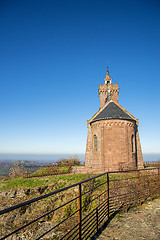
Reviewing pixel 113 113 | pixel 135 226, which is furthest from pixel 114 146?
pixel 135 226

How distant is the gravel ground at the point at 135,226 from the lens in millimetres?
4793

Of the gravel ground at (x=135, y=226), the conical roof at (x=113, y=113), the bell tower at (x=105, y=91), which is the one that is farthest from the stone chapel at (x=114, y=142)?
the gravel ground at (x=135, y=226)

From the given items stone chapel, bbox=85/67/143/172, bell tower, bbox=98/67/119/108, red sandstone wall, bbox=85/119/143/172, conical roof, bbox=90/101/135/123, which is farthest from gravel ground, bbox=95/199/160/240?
bell tower, bbox=98/67/119/108

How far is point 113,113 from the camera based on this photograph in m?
23.1

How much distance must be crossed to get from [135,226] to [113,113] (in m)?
18.5

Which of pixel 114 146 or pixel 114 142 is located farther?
pixel 114 142

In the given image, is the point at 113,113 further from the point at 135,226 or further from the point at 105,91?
the point at 135,226

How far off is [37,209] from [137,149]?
17.4 m

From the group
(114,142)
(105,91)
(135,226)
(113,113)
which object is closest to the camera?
(135,226)

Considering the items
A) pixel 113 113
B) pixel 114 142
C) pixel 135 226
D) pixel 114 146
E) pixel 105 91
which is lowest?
pixel 135 226

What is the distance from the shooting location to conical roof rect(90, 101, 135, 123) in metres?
22.5

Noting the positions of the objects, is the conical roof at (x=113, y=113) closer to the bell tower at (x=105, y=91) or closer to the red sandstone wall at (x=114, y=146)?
the red sandstone wall at (x=114, y=146)

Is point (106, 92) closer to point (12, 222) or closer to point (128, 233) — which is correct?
point (12, 222)

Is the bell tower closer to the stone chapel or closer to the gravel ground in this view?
the stone chapel
